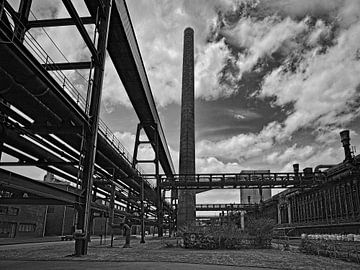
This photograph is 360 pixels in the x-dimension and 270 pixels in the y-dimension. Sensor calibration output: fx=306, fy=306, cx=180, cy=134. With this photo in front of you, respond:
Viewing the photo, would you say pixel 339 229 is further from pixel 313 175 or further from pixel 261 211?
pixel 261 211

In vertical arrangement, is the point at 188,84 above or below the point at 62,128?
above

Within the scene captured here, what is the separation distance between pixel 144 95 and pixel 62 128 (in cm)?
1194

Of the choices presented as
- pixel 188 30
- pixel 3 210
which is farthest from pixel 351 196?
pixel 3 210

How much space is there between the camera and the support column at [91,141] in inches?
477

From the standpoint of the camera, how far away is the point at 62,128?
11547 millimetres

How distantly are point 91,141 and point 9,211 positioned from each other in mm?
22102

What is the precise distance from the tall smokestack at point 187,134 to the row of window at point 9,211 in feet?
54.6

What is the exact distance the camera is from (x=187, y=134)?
36.8 m

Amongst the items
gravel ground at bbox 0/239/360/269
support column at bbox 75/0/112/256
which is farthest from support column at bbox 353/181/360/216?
support column at bbox 75/0/112/256

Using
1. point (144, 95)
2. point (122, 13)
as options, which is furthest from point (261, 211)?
point (122, 13)

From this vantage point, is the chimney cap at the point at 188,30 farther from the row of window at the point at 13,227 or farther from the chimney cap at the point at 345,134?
the row of window at the point at 13,227

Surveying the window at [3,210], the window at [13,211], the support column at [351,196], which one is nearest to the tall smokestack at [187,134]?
the support column at [351,196]

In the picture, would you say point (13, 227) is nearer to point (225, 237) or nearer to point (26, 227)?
point (26, 227)

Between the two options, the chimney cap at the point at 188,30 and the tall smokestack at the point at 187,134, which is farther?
the chimney cap at the point at 188,30
